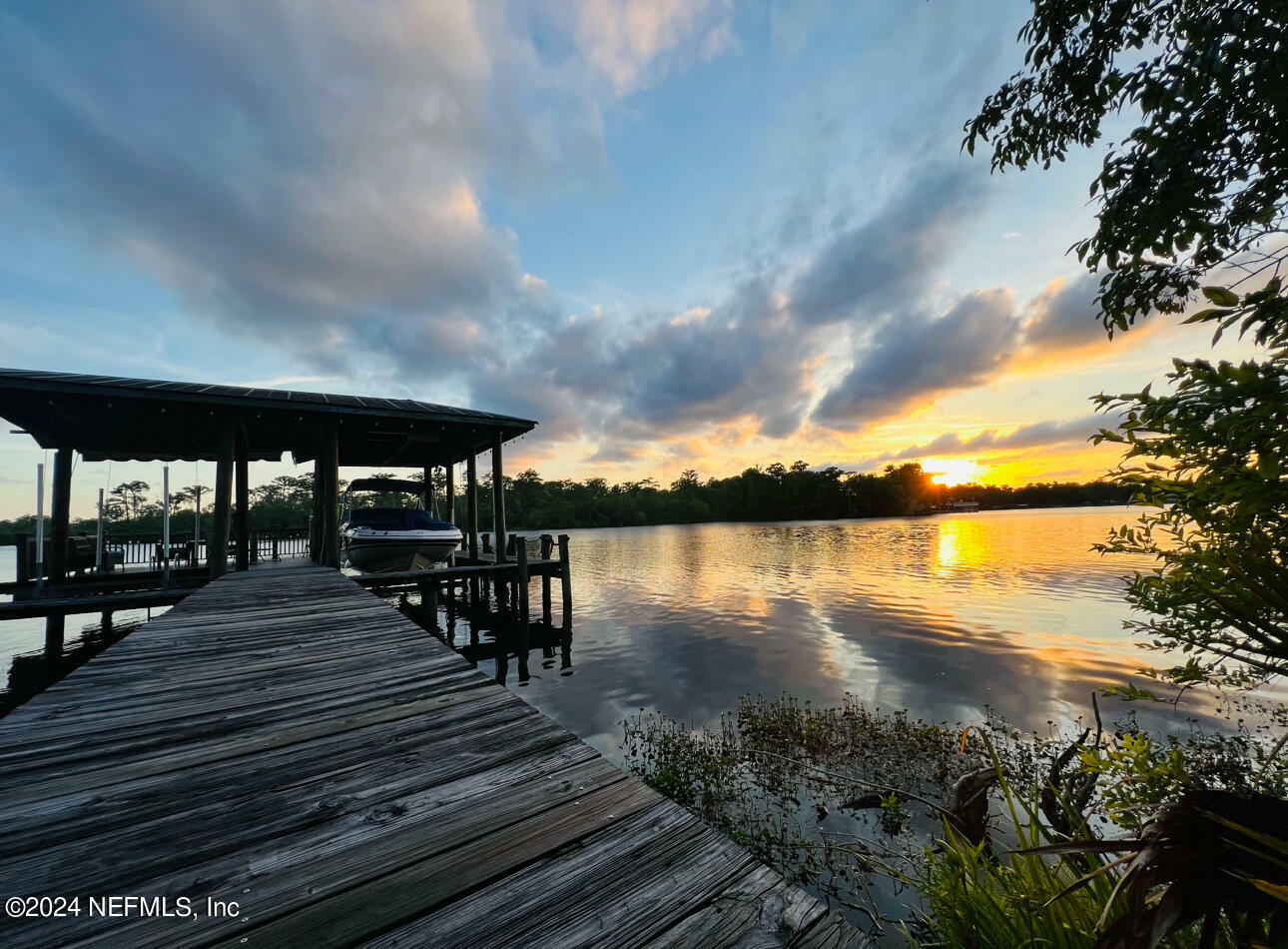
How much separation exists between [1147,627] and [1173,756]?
1.47 m

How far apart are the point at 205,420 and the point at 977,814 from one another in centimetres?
1545

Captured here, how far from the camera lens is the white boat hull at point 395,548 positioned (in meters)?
13.0

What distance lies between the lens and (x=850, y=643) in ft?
37.2

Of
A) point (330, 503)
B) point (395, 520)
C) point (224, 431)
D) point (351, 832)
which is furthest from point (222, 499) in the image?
point (351, 832)

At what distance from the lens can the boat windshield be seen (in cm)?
1338

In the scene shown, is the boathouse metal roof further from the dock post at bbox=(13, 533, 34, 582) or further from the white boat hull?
the white boat hull

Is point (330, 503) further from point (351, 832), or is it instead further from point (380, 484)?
point (351, 832)

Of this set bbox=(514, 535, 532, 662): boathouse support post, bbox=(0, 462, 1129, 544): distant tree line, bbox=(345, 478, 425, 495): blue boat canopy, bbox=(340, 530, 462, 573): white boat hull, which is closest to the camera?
bbox=(514, 535, 532, 662): boathouse support post

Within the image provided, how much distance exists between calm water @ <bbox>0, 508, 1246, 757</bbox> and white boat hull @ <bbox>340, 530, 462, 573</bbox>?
15.9ft

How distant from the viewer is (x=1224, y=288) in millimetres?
1619

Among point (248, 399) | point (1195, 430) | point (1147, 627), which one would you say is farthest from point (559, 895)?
point (248, 399)

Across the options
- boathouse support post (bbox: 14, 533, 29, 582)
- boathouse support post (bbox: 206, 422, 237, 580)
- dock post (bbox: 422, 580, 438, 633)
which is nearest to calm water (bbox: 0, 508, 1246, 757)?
boathouse support post (bbox: 14, 533, 29, 582)

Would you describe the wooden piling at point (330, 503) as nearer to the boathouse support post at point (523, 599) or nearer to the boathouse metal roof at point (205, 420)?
the boathouse metal roof at point (205, 420)

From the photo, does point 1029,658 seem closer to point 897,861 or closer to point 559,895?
point 897,861
